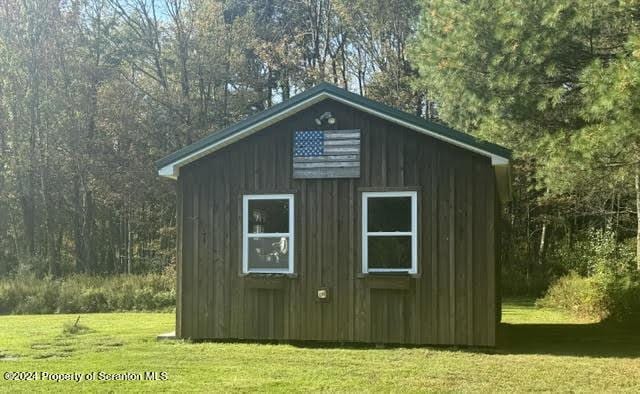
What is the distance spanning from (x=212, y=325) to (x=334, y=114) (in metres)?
3.67

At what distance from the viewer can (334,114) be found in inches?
421

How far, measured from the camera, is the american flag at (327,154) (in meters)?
10.5

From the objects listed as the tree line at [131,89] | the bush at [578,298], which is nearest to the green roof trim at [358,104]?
the bush at [578,298]

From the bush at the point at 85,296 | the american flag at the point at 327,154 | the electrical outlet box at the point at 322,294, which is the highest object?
the american flag at the point at 327,154

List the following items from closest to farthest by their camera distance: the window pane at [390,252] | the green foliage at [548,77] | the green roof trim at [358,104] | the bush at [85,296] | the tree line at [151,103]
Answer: the green foliage at [548,77] < the green roof trim at [358,104] < the window pane at [390,252] < the bush at [85,296] < the tree line at [151,103]

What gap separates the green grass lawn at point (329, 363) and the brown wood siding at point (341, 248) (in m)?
0.43

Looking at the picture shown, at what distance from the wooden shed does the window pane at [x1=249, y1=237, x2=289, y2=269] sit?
0.02m

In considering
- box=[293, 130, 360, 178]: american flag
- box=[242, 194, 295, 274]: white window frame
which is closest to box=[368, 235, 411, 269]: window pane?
box=[293, 130, 360, 178]: american flag

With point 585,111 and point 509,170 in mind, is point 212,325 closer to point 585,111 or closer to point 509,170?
point 509,170

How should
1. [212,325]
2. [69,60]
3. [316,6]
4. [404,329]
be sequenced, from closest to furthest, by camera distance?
[404,329], [212,325], [69,60], [316,6]

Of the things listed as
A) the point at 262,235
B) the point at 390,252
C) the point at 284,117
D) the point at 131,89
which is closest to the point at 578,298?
the point at 390,252

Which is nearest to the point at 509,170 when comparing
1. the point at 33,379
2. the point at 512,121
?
the point at 512,121

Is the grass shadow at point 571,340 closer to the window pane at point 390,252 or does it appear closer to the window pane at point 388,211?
the window pane at point 390,252

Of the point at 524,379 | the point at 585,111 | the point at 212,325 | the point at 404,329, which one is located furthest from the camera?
the point at 212,325
